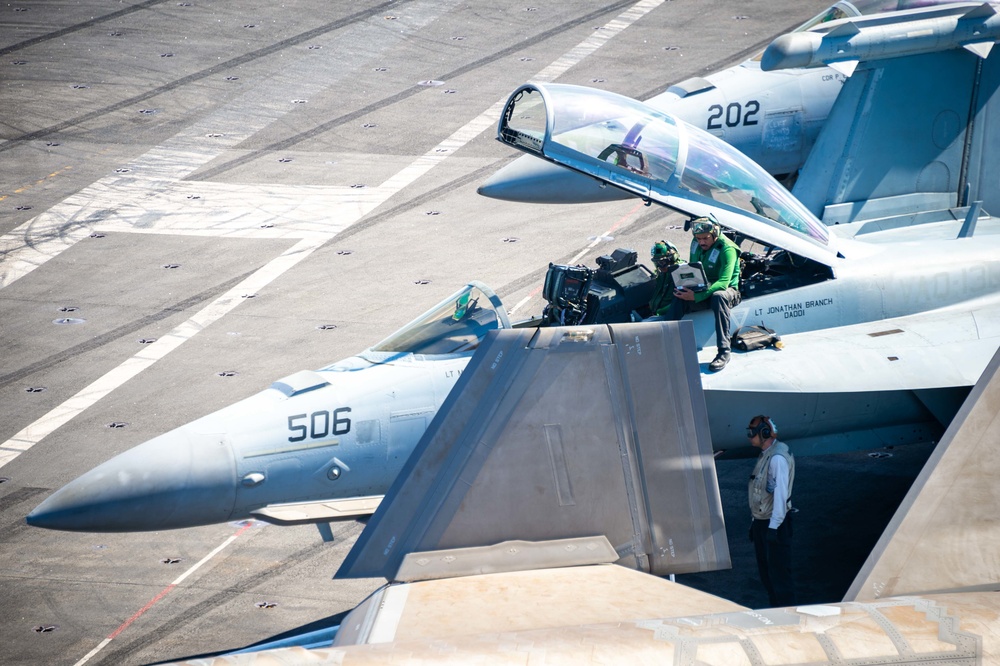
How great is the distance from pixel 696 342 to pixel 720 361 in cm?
42

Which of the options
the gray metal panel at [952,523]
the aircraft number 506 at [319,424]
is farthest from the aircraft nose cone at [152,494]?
the gray metal panel at [952,523]

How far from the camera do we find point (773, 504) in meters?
9.25

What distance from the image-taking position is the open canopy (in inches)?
381

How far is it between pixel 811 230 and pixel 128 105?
59.3 feet

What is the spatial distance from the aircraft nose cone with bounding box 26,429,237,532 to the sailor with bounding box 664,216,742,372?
4.25 m

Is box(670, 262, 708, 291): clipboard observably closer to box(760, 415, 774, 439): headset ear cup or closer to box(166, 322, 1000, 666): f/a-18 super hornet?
box(760, 415, 774, 439): headset ear cup

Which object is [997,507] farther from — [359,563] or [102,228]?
[102,228]

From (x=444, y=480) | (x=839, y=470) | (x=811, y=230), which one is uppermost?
(x=811, y=230)

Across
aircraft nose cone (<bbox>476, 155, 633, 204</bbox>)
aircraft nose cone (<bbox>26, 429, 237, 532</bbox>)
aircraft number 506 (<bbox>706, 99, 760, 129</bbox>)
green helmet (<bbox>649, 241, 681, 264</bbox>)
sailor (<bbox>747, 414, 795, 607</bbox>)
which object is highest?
aircraft number 506 (<bbox>706, 99, 760, 129</bbox>)

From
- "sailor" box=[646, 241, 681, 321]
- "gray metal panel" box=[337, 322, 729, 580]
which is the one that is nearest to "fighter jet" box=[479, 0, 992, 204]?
"sailor" box=[646, 241, 681, 321]

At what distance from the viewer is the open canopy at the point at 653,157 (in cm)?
967

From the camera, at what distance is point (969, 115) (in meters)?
13.0

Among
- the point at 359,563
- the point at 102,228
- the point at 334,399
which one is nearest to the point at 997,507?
the point at 359,563

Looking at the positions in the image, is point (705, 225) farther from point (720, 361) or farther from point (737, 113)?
point (737, 113)
